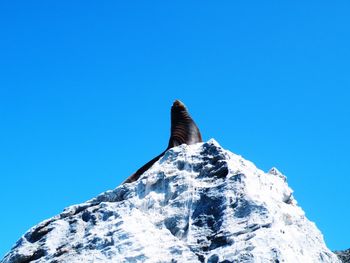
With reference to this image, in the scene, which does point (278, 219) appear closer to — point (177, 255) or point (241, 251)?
point (241, 251)

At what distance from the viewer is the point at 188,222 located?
41.9 ft

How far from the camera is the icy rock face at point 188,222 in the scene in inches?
459

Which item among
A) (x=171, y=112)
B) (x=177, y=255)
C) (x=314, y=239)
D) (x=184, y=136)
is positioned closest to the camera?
(x=177, y=255)

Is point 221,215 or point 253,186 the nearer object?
point 221,215

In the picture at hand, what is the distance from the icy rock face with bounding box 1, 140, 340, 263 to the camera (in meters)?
11.7

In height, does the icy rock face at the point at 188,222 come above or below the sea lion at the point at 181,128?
below

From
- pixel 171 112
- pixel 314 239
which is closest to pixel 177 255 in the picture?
pixel 314 239

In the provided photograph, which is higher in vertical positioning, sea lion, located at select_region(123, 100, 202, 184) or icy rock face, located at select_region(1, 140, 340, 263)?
sea lion, located at select_region(123, 100, 202, 184)

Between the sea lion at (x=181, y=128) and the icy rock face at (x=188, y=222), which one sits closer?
the icy rock face at (x=188, y=222)

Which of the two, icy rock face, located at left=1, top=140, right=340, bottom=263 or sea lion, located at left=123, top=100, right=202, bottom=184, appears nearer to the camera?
icy rock face, located at left=1, top=140, right=340, bottom=263

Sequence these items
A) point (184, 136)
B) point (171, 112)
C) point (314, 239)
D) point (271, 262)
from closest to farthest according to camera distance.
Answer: point (271, 262)
point (314, 239)
point (184, 136)
point (171, 112)

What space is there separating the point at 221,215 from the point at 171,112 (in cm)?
1468

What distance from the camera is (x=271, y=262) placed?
10633mm

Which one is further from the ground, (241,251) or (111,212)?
(111,212)
